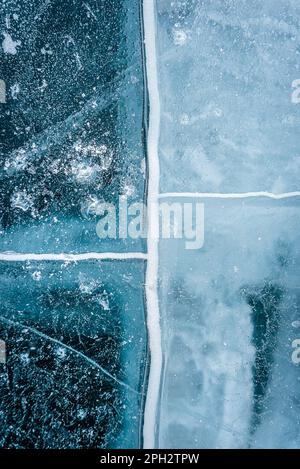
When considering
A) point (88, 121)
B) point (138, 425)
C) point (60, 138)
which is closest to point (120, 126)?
point (88, 121)

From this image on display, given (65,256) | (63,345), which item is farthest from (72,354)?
(65,256)

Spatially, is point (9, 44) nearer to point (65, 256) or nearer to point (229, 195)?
point (65, 256)

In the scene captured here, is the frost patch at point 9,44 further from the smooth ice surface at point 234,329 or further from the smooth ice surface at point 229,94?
the smooth ice surface at point 234,329

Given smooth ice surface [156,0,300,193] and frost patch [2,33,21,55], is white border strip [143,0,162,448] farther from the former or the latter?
frost patch [2,33,21,55]
